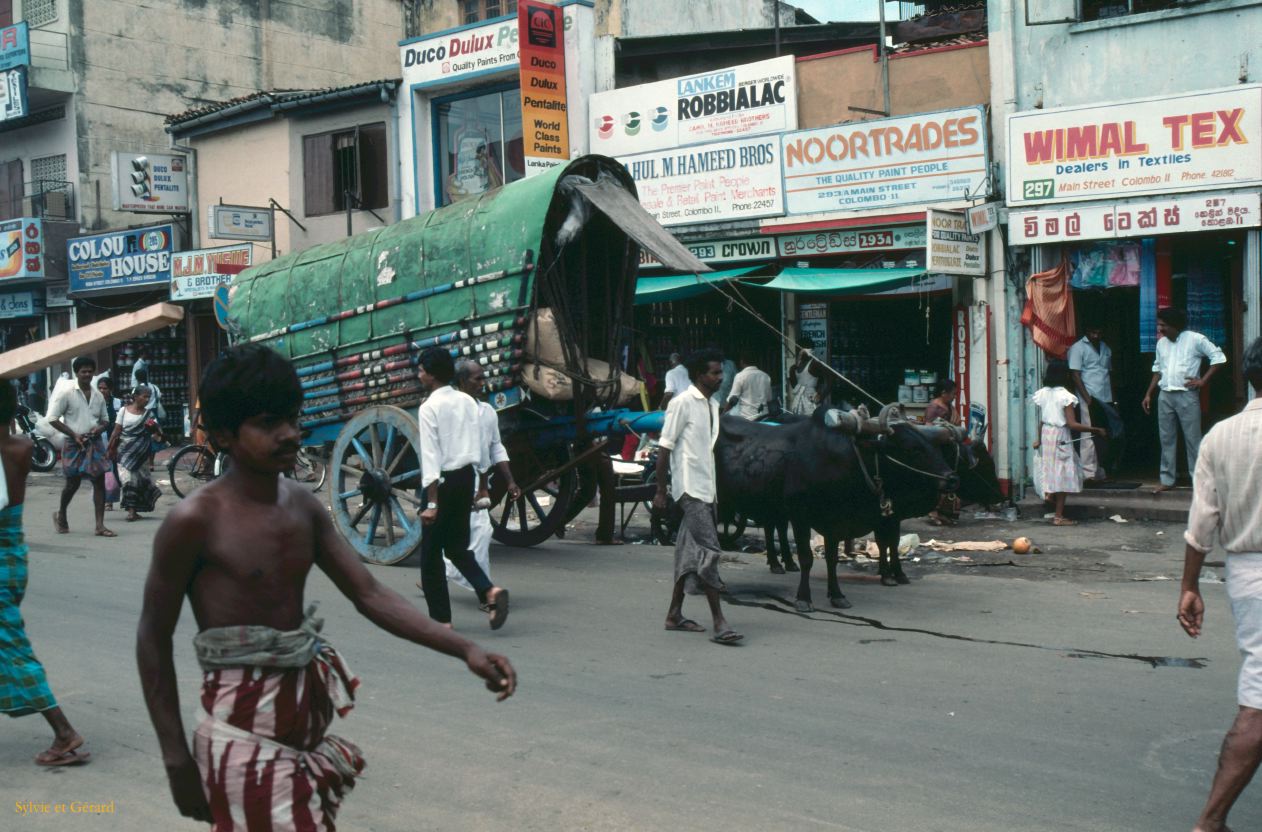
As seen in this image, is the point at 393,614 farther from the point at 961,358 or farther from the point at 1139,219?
the point at 961,358

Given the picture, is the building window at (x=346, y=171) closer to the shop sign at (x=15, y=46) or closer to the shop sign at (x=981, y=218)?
the shop sign at (x=15, y=46)

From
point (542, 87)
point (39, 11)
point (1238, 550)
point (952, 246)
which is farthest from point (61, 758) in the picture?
point (39, 11)

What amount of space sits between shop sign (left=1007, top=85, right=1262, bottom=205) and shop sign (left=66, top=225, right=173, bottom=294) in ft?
58.5

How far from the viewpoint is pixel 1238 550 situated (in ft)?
13.8

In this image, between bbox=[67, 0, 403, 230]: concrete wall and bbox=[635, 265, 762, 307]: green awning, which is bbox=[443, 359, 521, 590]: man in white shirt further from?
bbox=[67, 0, 403, 230]: concrete wall

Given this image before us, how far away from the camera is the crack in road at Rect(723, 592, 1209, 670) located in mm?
6949

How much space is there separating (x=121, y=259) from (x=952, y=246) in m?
18.7

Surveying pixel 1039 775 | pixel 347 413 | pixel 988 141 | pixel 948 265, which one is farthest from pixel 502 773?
pixel 988 141

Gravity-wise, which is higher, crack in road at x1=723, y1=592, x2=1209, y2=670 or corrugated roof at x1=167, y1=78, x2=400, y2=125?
corrugated roof at x1=167, y1=78, x2=400, y2=125

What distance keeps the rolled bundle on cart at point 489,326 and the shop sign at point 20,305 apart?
63.9 ft

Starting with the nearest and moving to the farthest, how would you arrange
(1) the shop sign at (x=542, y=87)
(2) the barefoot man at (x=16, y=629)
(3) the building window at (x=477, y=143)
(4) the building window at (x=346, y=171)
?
(2) the barefoot man at (x=16, y=629) < (1) the shop sign at (x=542, y=87) < (3) the building window at (x=477, y=143) < (4) the building window at (x=346, y=171)

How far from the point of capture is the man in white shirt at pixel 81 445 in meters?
13.1

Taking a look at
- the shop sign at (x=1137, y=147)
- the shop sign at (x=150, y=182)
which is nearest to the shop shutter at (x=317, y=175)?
the shop sign at (x=150, y=182)

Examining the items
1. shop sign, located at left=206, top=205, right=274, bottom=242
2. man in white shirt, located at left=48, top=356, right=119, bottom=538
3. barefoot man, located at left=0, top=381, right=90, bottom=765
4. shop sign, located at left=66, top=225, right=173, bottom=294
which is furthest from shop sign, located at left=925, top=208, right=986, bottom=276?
shop sign, located at left=66, top=225, right=173, bottom=294
